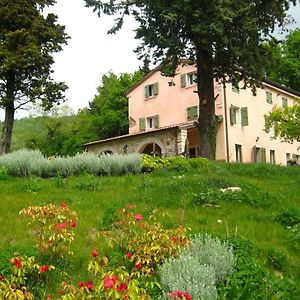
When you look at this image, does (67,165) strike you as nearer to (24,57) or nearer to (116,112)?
(24,57)

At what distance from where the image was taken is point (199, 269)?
5098 millimetres

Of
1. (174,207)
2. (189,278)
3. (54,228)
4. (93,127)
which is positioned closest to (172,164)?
(174,207)

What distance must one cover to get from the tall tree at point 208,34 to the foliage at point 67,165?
19.7ft

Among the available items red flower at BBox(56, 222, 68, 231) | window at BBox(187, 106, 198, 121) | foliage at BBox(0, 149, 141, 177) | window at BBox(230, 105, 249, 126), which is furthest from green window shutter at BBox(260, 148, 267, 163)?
red flower at BBox(56, 222, 68, 231)

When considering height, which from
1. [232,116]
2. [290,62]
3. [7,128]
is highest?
[290,62]

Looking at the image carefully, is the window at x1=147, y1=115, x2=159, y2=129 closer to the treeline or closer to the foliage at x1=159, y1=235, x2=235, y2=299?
the treeline

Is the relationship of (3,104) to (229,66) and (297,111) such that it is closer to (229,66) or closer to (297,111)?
(229,66)

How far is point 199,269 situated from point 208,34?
46.3ft

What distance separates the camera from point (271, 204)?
10.4 m

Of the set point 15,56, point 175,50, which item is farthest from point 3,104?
point 175,50

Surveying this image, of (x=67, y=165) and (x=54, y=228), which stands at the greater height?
(x=67, y=165)

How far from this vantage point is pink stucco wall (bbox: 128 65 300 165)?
3412cm

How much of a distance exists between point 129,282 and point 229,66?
58.3 feet

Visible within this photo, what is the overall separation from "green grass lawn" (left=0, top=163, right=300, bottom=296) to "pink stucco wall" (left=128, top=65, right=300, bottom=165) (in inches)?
775
